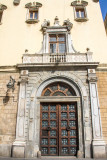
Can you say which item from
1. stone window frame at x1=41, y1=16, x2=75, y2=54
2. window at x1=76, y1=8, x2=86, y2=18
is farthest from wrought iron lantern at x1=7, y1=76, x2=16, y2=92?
window at x1=76, y1=8, x2=86, y2=18

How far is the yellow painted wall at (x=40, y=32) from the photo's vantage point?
9.72 m

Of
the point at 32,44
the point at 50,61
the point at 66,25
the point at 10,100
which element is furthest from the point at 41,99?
the point at 66,25

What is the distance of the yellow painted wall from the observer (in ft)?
31.9

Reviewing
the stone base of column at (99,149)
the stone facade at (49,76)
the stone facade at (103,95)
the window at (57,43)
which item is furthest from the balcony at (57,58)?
the stone base of column at (99,149)

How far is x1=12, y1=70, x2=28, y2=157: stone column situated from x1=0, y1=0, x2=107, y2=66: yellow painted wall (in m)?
1.69

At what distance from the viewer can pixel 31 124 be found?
24.9 feet

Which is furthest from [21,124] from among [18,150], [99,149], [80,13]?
[80,13]

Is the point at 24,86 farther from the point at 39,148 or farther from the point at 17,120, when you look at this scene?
the point at 39,148

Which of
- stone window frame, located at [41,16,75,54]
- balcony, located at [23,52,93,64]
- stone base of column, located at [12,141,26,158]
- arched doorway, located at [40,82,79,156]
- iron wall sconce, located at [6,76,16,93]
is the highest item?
stone window frame, located at [41,16,75,54]

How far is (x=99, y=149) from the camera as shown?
Result: 6.92 metres

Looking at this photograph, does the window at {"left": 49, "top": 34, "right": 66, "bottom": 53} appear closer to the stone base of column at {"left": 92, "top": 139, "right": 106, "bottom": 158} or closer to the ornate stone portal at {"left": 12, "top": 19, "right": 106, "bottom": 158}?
the ornate stone portal at {"left": 12, "top": 19, "right": 106, "bottom": 158}

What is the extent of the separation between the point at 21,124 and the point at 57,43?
5.98m

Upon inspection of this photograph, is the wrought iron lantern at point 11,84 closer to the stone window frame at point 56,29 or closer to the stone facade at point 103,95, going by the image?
the stone window frame at point 56,29

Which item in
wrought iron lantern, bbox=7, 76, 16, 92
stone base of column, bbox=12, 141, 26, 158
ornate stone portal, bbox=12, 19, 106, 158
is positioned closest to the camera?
stone base of column, bbox=12, 141, 26, 158
